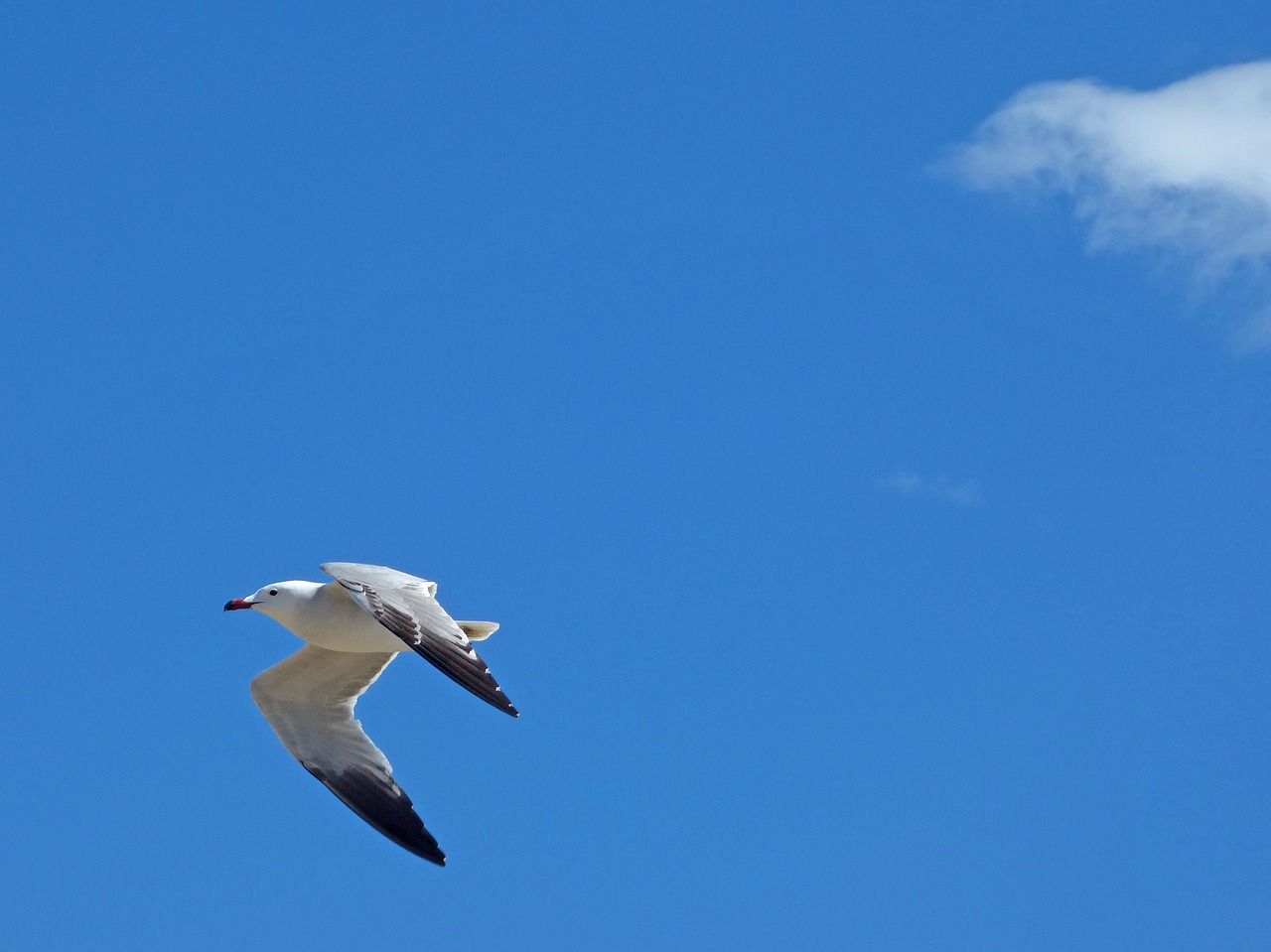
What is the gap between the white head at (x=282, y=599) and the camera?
1163cm

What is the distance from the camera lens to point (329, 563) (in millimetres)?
10969

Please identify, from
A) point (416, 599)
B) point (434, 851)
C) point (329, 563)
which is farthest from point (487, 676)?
point (434, 851)

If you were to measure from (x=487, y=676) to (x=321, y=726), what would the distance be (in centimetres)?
335

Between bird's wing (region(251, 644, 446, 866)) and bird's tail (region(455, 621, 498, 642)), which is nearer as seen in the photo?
bird's tail (region(455, 621, 498, 642))

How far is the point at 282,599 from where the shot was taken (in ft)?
38.4

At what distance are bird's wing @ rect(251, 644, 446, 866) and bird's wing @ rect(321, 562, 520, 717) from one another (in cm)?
140

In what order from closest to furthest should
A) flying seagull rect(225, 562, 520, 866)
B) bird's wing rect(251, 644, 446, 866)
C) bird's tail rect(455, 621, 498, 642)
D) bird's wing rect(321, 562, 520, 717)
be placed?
bird's wing rect(321, 562, 520, 717) < flying seagull rect(225, 562, 520, 866) < bird's tail rect(455, 621, 498, 642) < bird's wing rect(251, 644, 446, 866)

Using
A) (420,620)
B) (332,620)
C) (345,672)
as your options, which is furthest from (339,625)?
(420,620)

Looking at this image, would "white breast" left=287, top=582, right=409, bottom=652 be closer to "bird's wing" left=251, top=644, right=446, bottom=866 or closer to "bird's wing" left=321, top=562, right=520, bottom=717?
"bird's wing" left=321, top=562, right=520, bottom=717

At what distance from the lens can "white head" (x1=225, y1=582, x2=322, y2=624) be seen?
11633 mm

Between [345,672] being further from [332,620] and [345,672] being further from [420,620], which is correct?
[420,620]

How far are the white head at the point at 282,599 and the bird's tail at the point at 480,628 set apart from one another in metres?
1.15

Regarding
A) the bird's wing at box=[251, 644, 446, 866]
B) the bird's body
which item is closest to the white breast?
the bird's body

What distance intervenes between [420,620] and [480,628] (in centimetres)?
122
